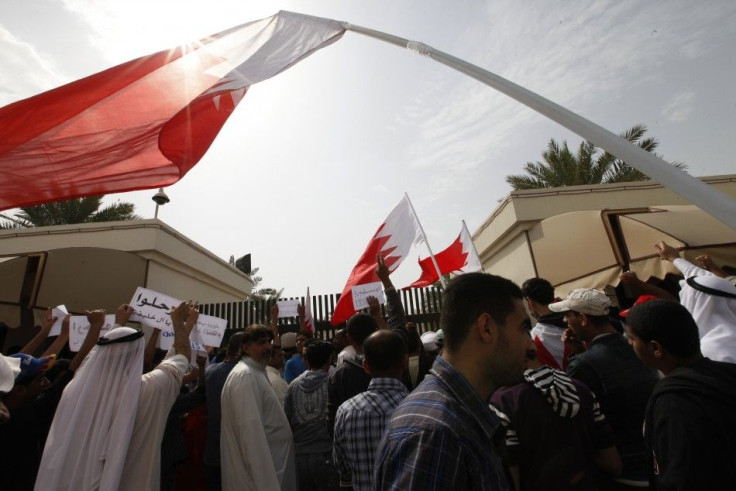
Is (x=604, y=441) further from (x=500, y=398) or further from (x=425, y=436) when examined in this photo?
(x=425, y=436)

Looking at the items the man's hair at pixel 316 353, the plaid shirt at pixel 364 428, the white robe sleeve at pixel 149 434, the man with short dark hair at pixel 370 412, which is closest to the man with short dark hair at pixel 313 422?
the man's hair at pixel 316 353

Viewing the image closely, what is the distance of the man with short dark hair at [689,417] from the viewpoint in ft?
5.92

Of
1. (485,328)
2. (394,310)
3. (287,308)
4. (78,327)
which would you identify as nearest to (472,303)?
(485,328)

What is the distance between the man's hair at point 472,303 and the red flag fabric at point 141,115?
3093 mm

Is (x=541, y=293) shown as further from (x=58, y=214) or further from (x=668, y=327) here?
(x=58, y=214)

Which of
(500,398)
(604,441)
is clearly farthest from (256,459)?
(604,441)

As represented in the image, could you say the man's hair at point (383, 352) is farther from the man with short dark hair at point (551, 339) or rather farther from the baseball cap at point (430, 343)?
the baseball cap at point (430, 343)

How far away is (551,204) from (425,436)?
10.9m

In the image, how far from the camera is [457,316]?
1618 mm

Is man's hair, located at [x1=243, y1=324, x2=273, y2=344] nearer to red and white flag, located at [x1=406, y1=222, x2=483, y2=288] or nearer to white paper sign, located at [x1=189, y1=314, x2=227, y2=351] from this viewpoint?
white paper sign, located at [x1=189, y1=314, x2=227, y2=351]

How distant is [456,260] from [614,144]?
17.8 feet

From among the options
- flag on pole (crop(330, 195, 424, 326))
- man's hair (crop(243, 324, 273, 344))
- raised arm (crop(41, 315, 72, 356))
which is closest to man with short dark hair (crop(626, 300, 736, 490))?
man's hair (crop(243, 324, 273, 344))

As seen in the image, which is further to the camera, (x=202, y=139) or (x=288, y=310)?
(x=288, y=310)

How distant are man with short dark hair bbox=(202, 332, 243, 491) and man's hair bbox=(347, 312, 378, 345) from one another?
3.82ft
